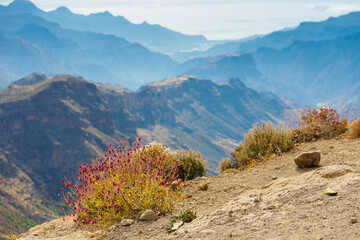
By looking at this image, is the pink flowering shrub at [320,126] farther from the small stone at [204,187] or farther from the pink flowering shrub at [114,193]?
the pink flowering shrub at [114,193]

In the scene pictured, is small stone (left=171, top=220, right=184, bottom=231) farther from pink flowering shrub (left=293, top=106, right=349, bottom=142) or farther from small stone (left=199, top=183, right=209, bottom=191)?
pink flowering shrub (left=293, top=106, right=349, bottom=142)

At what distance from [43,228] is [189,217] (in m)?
4.36

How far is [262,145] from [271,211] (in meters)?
6.18

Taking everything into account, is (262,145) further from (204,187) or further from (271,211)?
(271,211)

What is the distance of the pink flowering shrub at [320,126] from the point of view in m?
12.1

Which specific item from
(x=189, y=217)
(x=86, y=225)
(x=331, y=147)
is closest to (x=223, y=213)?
(x=189, y=217)

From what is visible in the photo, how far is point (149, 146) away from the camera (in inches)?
414

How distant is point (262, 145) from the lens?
38.4 feet

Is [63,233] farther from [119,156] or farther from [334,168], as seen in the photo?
[334,168]

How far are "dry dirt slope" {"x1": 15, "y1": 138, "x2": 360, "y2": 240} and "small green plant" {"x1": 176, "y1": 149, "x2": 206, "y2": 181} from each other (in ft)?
5.64

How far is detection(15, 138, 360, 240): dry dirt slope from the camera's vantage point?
4.82 metres

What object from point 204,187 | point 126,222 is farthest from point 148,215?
point 204,187

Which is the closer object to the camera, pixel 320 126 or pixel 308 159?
pixel 308 159

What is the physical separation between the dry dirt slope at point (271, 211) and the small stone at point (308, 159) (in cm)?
23
